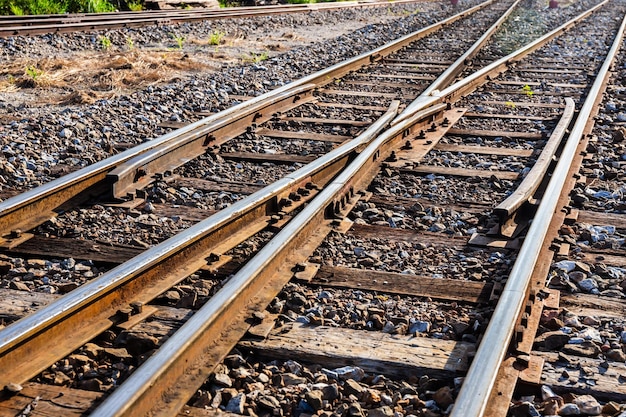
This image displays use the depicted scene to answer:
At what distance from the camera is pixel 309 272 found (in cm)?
465

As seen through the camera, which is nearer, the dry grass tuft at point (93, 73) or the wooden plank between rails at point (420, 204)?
the wooden plank between rails at point (420, 204)

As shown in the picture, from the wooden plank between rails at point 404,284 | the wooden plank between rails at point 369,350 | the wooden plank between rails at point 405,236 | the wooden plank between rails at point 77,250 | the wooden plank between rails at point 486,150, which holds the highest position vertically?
the wooden plank between rails at point 486,150

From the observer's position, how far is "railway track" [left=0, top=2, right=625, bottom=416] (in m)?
3.46

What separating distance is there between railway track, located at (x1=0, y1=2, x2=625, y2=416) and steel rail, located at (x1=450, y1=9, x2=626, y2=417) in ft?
0.04

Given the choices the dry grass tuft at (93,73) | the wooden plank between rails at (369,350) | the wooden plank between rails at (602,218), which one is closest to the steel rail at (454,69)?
the dry grass tuft at (93,73)

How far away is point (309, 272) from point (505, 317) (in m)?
1.23

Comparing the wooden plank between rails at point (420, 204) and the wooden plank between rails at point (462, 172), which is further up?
the wooden plank between rails at point (462, 172)

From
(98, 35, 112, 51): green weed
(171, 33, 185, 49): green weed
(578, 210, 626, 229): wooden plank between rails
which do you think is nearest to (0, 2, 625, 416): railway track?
(578, 210, 626, 229): wooden plank between rails

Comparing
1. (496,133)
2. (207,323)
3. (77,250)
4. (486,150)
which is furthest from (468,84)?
(207,323)

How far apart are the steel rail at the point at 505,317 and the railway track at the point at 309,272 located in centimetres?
1

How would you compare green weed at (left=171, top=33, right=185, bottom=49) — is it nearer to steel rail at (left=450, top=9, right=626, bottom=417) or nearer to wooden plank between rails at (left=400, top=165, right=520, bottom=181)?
wooden plank between rails at (left=400, top=165, right=520, bottom=181)

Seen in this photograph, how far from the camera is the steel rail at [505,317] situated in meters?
3.13

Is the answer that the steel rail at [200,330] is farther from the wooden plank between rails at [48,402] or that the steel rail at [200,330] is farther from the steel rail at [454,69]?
the steel rail at [454,69]

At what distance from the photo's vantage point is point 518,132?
8375 mm
